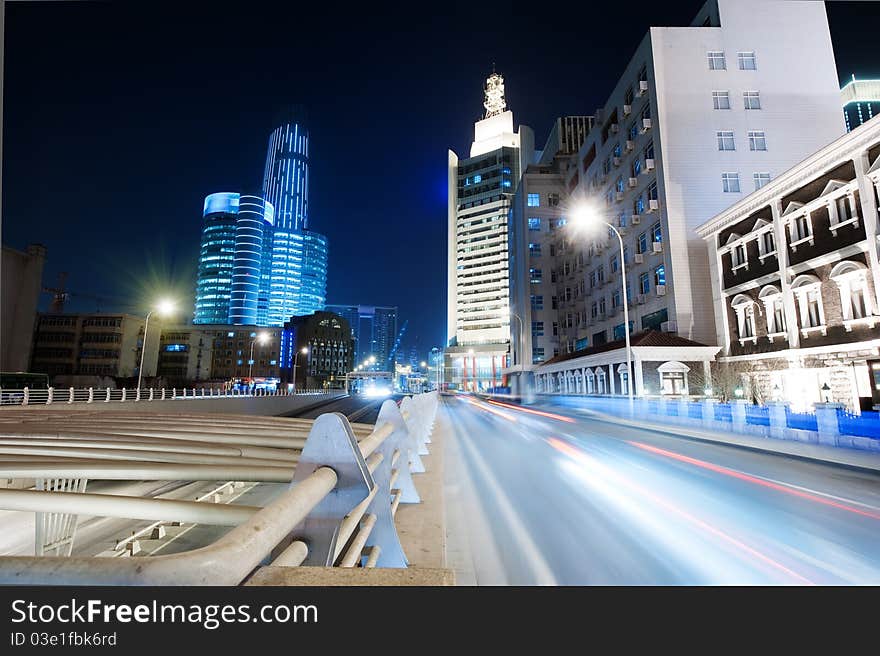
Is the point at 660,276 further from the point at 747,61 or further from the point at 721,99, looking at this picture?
the point at 747,61

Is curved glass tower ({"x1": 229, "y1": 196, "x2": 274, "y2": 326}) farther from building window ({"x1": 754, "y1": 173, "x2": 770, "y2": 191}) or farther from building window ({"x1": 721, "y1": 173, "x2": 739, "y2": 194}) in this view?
building window ({"x1": 754, "y1": 173, "x2": 770, "y2": 191})

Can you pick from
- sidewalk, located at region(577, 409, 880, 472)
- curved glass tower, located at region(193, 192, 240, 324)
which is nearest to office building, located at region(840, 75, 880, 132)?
sidewalk, located at region(577, 409, 880, 472)

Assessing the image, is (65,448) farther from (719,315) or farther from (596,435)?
(719,315)

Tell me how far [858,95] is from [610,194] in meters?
39.0

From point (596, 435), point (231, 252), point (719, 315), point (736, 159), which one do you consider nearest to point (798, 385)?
point (719, 315)

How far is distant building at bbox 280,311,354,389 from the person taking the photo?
404ft

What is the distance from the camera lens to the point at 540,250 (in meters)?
70.7

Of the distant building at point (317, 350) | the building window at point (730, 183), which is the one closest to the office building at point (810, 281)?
the building window at point (730, 183)

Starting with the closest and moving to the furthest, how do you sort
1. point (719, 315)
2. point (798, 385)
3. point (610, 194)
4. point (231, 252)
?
point (798, 385)
point (719, 315)
point (610, 194)
point (231, 252)

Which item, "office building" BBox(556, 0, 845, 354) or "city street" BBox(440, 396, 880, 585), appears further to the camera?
"office building" BBox(556, 0, 845, 354)

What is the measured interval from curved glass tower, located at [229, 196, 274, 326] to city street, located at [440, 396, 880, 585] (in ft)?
567

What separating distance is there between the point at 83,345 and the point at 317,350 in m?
58.9

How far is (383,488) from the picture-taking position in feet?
10.5
